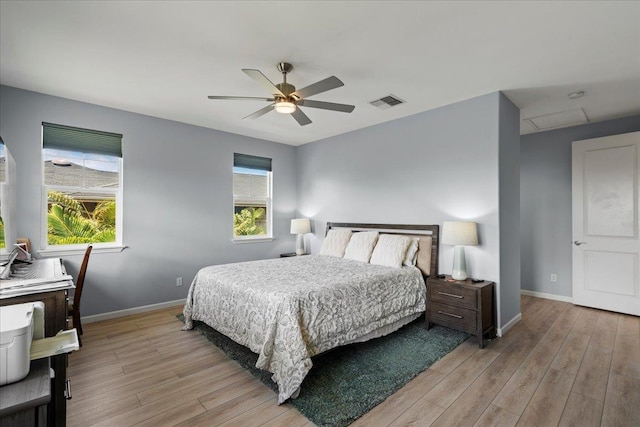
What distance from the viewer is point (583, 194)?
4121 mm

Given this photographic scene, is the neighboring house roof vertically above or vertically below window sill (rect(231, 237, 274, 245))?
above

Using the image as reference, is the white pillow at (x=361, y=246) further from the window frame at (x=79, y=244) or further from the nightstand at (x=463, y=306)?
the window frame at (x=79, y=244)

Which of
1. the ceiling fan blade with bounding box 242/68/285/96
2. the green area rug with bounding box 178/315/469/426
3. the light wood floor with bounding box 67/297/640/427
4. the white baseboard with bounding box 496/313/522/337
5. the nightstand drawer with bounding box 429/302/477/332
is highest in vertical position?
the ceiling fan blade with bounding box 242/68/285/96

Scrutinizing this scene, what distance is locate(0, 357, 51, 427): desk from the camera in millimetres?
884

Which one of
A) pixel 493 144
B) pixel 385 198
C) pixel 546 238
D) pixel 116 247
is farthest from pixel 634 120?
pixel 116 247

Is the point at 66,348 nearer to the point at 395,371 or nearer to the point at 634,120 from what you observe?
the point at 395,371

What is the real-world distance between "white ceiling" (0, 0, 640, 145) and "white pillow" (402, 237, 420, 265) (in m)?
1.71

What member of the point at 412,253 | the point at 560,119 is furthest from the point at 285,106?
the point at 560,119

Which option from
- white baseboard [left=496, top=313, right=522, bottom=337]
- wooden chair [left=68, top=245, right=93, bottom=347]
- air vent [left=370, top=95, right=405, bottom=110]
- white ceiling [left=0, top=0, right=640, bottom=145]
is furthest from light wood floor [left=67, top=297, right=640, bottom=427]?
air vent [left=370, top=95, right=405, bottom=110]

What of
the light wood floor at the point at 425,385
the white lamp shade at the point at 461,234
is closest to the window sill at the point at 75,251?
the light wood floor at the point at 425,385

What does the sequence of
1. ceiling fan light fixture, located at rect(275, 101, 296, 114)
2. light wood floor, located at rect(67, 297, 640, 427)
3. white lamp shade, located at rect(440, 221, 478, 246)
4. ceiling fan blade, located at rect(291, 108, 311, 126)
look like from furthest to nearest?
1. white lamp shade, located at rect(440, 221, 478, 246)
2. ceiling fan blade, located at rect(291, 108, 311, 126)
3. ceiling fan light fixture, located at rect(275, 101, 296, 114)
4. light wood floor, located at rect(67, 297, 640, 427)

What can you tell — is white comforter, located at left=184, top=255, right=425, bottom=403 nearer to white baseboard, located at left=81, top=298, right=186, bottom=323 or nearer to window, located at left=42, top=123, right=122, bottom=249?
white baseboard, located at left=81, top=298, right=186, bottom=323

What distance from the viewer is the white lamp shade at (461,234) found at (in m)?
3.17

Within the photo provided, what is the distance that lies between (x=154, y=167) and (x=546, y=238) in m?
5.89
